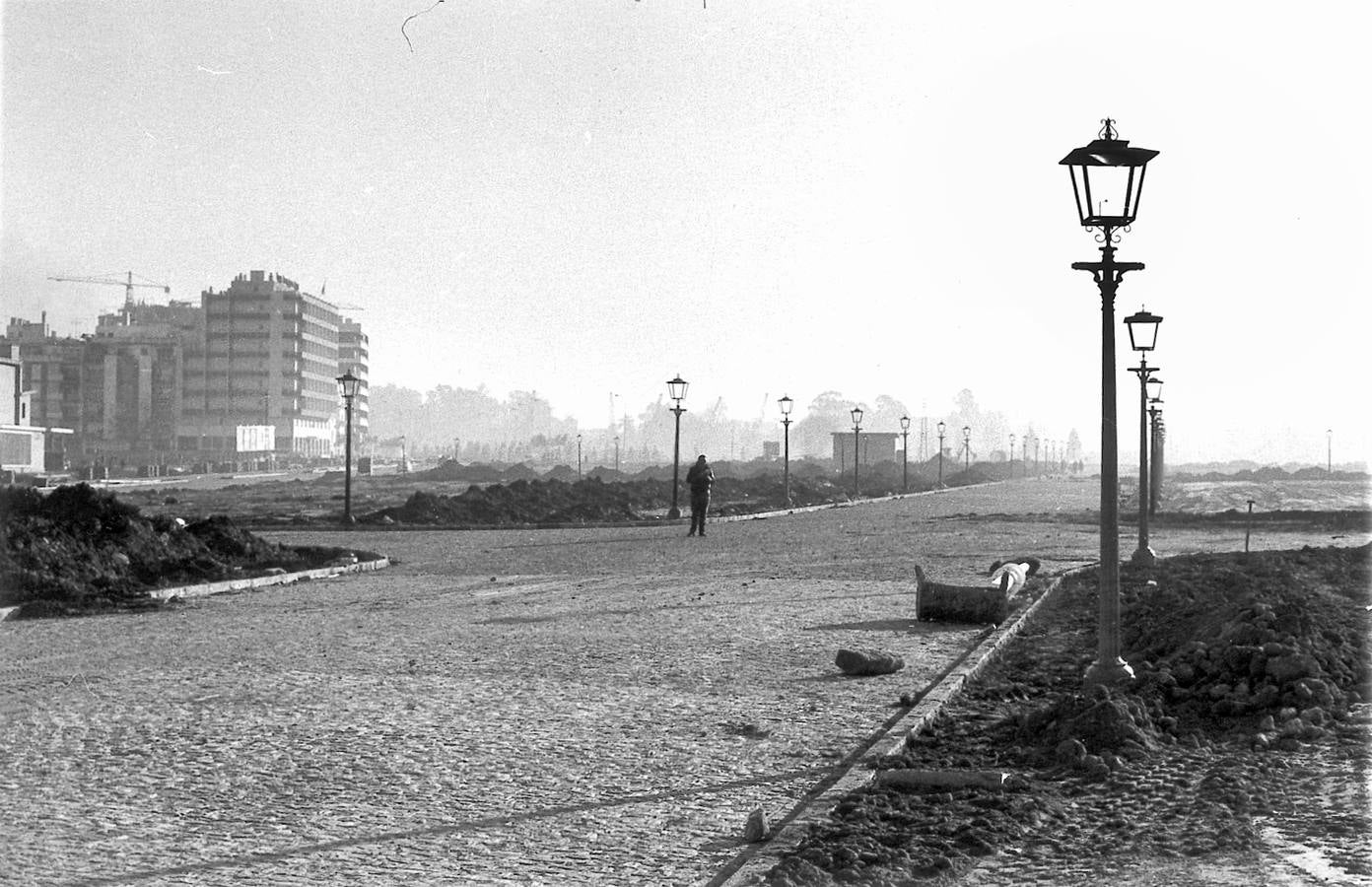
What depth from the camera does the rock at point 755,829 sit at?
18.9 feet

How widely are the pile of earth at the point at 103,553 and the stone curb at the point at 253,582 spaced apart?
0.79ft

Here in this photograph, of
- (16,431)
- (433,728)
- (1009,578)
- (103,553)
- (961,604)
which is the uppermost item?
(16,431)

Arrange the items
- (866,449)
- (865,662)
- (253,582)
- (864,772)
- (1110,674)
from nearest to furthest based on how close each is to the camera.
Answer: (864,772), (1110,674), (865,662), (253,582), (866,449)

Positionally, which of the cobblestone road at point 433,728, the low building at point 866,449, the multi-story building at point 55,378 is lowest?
the cobblestone road at point 433,728

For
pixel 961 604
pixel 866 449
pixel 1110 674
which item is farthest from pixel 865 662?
pixel 866 449

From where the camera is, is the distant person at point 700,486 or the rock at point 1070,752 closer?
the rock at point 1070,752

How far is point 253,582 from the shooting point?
18203 millimetres

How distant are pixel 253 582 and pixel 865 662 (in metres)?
10.4

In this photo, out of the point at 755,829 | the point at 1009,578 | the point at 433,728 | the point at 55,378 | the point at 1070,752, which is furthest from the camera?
the point at 55,378

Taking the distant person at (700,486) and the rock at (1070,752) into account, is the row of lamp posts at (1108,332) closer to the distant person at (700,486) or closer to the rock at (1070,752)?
the rock at (1070,752)

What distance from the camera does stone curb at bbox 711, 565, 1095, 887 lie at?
531 cm

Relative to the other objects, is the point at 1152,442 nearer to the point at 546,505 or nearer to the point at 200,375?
the point at 546,505

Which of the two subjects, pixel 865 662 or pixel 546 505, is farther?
pixel 546 505

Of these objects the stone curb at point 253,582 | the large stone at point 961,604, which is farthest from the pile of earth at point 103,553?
the large stone at point 961,604
